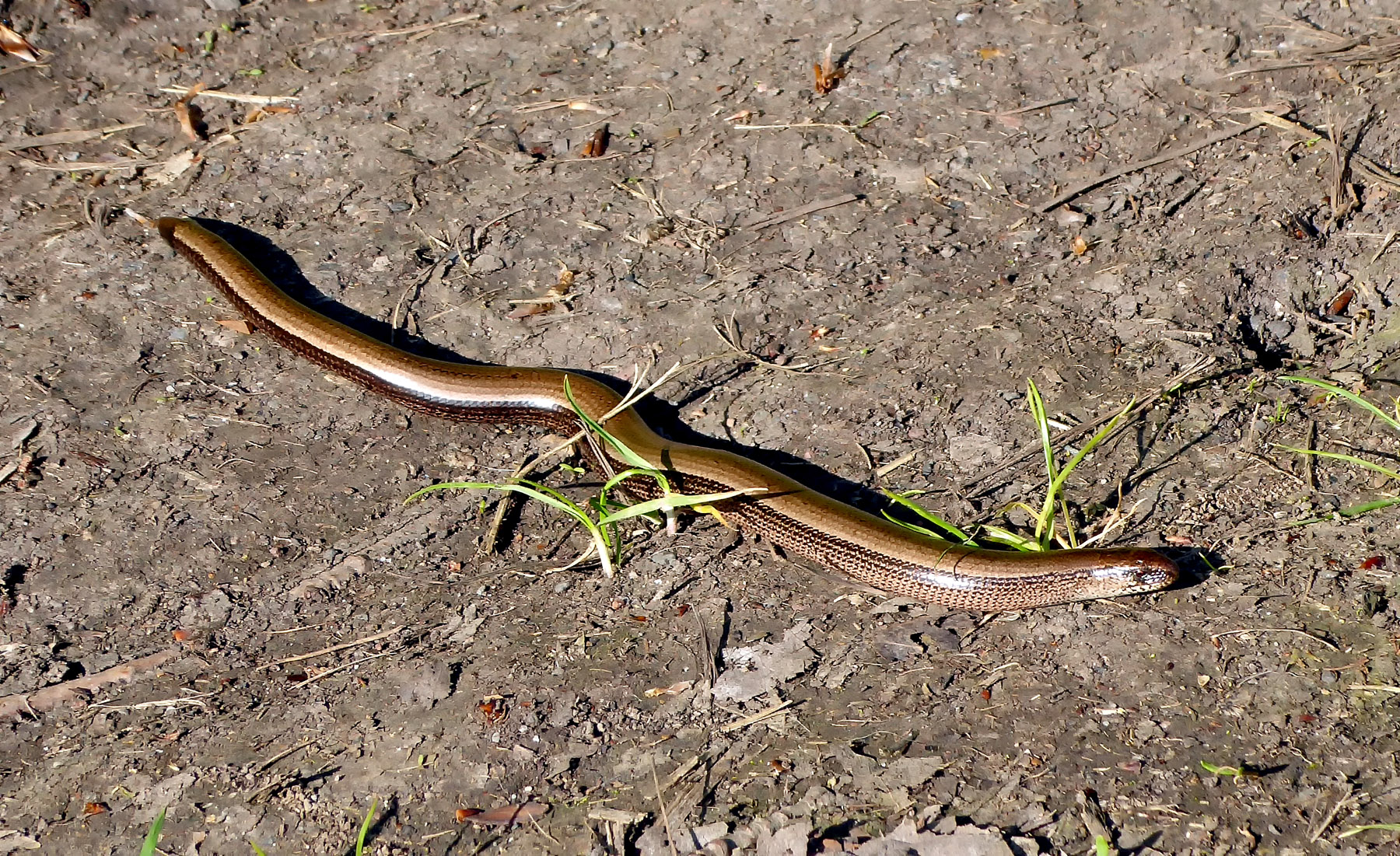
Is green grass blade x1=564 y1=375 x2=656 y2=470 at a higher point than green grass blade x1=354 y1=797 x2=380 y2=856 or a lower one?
higher

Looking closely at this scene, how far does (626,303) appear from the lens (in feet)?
14.8

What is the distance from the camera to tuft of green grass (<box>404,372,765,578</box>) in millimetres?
3373

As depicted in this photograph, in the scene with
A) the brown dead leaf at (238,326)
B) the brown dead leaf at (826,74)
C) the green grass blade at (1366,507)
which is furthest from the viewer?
the brown dead leaf at (826,74)

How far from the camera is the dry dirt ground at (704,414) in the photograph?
272 centimetres

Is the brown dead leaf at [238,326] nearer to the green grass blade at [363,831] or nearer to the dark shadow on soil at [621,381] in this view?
the dark shadow on soil at [621,381]

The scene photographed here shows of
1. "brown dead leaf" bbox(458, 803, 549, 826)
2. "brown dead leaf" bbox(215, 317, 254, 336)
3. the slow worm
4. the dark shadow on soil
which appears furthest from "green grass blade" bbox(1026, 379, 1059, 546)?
"brown dead leaf" bbox(215, 317, 254, 336)

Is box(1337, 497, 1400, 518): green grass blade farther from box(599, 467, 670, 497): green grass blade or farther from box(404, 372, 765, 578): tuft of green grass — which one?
→ box(599, 467, 670, 497): green grass blade

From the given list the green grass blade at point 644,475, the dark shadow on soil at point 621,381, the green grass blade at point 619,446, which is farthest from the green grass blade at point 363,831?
the dark shadow on soil at point 621,381

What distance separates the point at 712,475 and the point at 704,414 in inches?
17.7

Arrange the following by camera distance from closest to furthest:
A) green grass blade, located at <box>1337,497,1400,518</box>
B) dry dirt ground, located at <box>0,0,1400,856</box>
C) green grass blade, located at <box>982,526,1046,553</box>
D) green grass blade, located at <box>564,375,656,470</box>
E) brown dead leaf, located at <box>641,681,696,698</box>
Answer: dry dirt ground, located at <box>0,0,1400,856</box> → brown dead leaf, located at <box>641,681,696,698</box> → green grass blade, located at <box>1337,497,1400,518</box> → green grass blade, located at <box>982,526,1046,553</box> → green grass blade, located at <box>564,375,656,470</box>

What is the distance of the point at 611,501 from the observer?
13.1 ft

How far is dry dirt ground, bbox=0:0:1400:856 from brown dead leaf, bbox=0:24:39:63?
0.09 meters

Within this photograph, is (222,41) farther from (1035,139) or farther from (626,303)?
(1035,139)

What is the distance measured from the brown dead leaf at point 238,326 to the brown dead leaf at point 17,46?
2.15 m
